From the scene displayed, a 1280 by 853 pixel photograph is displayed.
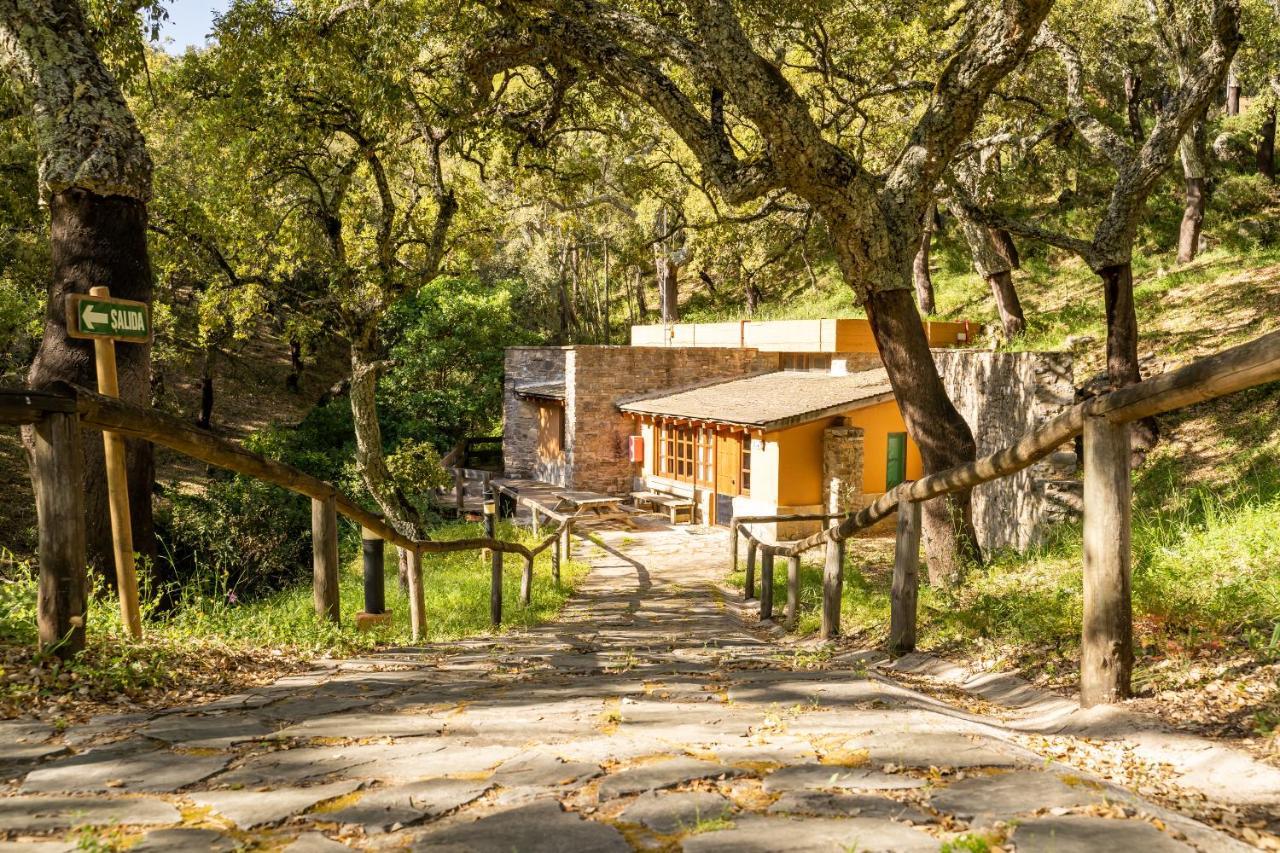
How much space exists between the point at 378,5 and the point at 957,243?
89.2ft

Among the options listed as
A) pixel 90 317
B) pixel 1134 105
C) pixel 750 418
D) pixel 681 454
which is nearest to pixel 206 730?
pixel 90 317

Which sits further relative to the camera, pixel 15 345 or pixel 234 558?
pixel 15 345

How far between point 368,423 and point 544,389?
12.3 m

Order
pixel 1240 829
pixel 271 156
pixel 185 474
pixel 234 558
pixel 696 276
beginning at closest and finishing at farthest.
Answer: pixel 1240 829 → pixel 271 156 → pixel 234 558 → pixel 185 474 → pixel 696 276

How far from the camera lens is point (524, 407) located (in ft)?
92.5

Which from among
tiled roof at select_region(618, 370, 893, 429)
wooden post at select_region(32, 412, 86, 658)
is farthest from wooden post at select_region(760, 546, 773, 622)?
tiled roof at select_region(618, 370, 893, 429)

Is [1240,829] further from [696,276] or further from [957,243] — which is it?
[696,276]

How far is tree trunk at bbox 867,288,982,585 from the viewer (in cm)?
778

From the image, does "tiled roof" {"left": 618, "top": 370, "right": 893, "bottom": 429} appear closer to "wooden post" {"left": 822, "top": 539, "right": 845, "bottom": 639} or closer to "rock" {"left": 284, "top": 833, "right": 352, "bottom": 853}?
"wooden post" {"left": 822, "top": 539, "right": 845, "bottom": 639}

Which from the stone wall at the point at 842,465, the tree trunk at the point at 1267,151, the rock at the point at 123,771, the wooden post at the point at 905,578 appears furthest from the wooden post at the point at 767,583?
the tree trunk at the point at 1267,151

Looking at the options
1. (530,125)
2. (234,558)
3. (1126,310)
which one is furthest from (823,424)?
(234,558)

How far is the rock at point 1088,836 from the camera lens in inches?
84.6

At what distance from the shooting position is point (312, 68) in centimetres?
1194

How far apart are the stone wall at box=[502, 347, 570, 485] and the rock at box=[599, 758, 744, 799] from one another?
25.1 m
